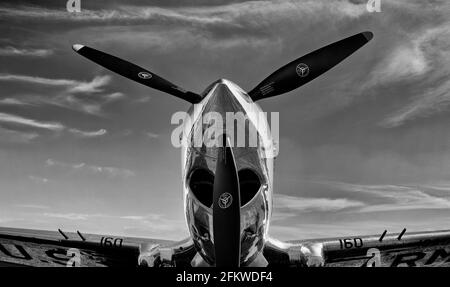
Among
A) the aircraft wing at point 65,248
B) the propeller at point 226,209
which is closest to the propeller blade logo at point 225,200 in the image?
the propeller at point 226,209

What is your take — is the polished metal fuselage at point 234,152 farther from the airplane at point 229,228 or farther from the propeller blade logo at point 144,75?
the propeller blade logo at point 144,75

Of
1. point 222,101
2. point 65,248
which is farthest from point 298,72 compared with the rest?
point 65,248

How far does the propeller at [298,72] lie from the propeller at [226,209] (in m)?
2.41

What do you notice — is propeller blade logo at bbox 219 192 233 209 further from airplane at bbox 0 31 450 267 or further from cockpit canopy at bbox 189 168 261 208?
cockpit canopy at bbox 189 168 261 208

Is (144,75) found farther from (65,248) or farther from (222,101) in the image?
(65,248)

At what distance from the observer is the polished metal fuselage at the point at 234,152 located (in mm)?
7254

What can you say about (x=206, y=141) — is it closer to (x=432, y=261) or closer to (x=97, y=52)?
(x=97, y=52)

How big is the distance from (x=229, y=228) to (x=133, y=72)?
16.4 feet

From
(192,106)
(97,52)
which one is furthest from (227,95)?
(97,52)

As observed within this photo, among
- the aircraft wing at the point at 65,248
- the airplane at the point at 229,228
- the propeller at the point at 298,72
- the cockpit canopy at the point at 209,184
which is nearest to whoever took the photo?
the airplane at the point at 229,228

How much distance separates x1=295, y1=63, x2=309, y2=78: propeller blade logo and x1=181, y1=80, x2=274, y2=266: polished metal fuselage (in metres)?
1.56

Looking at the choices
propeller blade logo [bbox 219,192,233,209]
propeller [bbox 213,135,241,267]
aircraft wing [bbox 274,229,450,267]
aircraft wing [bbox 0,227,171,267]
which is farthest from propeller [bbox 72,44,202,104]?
aircraft wing [bbox 274,229,450,267]

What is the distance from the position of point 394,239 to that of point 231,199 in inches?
326

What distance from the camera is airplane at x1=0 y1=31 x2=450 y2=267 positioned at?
6.85 meters
